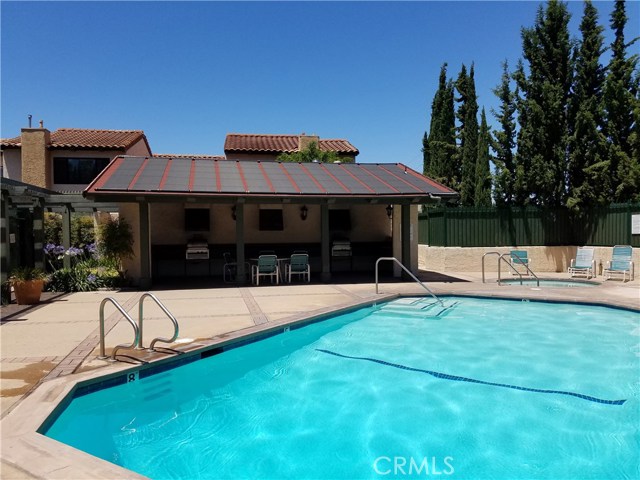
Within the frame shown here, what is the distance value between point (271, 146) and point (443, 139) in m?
12.0

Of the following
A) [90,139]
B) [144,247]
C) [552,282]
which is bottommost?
[552,282]

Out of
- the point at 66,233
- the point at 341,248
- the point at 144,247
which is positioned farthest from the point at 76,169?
the point at 341,248

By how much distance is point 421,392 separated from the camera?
6215 mm

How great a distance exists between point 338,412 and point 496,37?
15.6 meters

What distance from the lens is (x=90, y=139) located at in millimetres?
29297

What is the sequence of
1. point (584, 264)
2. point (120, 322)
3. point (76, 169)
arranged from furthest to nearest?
point (76, 169) → point (584, 264) → point (120, 322)

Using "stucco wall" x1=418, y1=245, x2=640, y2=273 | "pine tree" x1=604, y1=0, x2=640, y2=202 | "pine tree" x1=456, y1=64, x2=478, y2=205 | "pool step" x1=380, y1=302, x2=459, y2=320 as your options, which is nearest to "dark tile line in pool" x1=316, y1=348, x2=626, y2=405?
"pool step" x1=380, y1=302, x2=459, y2=320

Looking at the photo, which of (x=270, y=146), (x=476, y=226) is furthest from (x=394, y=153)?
(x=476, y=226)

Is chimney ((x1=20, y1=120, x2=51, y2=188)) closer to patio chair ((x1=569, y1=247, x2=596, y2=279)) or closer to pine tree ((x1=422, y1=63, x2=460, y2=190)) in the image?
pine tree ((x1=422, y1=63, x2=460, y2=190))

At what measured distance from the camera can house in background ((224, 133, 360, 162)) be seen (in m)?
29.8

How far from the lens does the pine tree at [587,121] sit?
1761 cm

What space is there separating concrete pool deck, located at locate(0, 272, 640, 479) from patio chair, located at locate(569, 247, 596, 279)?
653 millimetres

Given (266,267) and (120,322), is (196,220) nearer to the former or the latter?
(266,267)

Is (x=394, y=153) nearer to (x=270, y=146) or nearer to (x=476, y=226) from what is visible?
(x=270, y=146)
